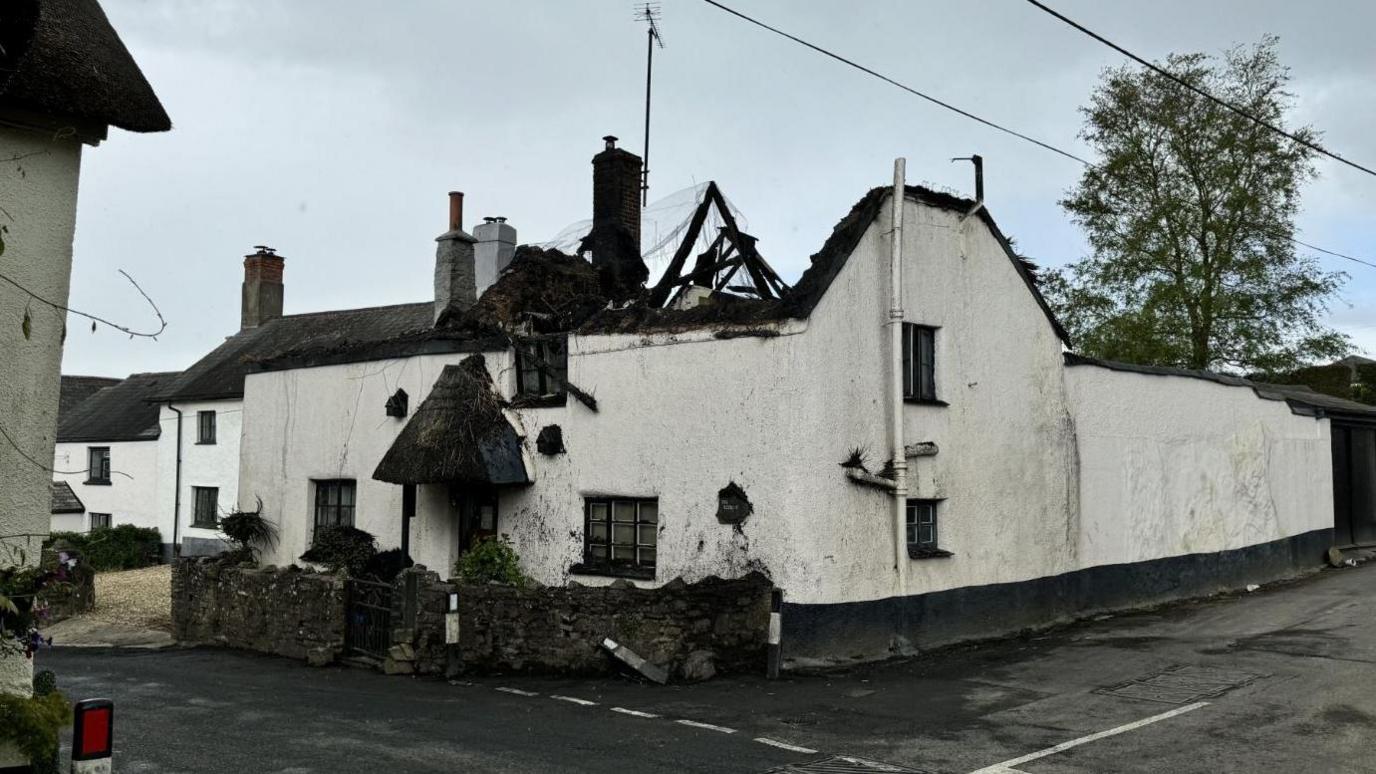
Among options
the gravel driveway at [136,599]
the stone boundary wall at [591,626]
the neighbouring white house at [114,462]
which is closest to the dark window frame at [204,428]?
the neighbouring white house at [114,462]

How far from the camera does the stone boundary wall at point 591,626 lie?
12664mm

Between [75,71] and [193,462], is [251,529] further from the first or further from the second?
[193,462]

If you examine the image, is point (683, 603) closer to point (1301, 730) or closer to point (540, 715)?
point (540, 715)

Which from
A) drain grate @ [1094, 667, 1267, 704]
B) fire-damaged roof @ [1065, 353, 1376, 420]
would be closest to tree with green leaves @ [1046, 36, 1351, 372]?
fire-damaged roof @ [1065, 353, 1376, 420]

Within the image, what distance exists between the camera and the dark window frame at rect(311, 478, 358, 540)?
1830cm

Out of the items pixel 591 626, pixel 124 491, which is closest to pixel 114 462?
pixel 124 491

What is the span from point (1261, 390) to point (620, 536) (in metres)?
13.9

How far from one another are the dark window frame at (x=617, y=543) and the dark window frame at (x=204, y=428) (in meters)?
22.8

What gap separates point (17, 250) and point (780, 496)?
8.81 metres

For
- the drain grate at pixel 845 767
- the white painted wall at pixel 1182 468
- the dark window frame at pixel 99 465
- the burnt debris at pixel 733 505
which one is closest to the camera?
the drain grate at pixel 845 767

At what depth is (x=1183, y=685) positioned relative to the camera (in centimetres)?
1145

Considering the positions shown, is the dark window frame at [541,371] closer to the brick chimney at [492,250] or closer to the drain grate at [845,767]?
the brick chimney at [492,250]

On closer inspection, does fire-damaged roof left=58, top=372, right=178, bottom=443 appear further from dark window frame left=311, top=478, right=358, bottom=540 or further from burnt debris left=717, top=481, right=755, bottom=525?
burnt debris left=717, top=481, right=755, bottom=525

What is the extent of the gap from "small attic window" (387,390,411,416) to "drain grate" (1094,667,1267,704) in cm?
1100
